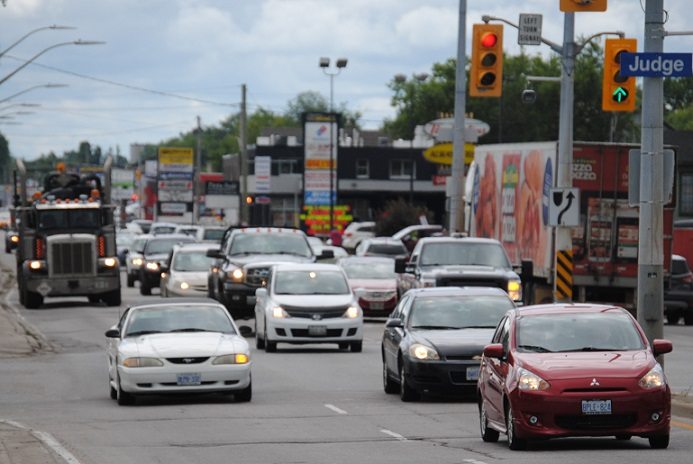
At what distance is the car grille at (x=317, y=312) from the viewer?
31109mm

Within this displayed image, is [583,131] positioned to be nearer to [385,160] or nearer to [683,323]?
[385,160]

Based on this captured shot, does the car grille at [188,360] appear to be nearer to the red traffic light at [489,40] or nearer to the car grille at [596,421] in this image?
the car grille at [596,421]

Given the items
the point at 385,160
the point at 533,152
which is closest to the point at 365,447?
the point at 533,152

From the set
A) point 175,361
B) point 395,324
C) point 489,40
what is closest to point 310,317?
point 489,40

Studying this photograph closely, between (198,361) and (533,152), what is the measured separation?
20.2 m

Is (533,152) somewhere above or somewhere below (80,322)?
above

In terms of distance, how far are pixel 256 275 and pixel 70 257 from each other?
29.6ft

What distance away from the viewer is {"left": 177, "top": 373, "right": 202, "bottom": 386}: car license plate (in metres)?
21.4

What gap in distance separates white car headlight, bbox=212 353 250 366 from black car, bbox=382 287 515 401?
210 cm

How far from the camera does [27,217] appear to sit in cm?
4559

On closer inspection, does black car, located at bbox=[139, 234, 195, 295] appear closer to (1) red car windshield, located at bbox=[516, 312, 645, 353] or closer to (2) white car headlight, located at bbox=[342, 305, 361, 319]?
(2) white car headlight, located at bbox=[342, 305, 361, 319]

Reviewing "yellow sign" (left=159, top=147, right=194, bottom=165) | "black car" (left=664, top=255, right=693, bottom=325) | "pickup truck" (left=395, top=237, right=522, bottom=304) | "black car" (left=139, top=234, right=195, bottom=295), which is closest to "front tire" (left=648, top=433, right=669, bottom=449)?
"pickup truck" (left=395, top=237, right=522, bottom=304)

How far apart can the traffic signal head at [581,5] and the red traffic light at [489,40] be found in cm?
530

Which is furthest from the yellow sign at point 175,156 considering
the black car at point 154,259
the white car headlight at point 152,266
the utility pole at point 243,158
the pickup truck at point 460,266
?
the pickup truck at point 460,266
